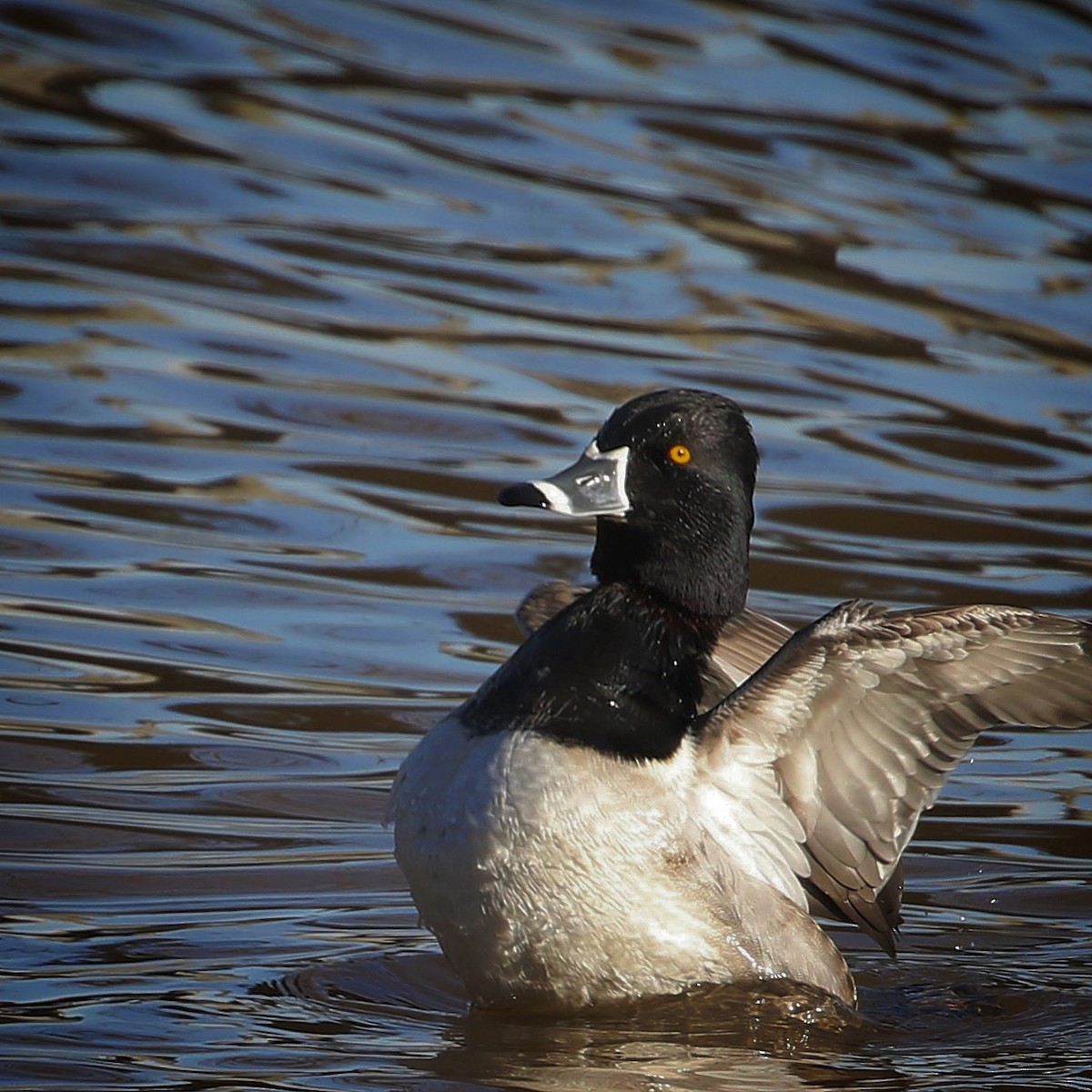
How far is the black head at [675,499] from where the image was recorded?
5.18 meters

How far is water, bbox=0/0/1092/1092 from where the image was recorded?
5039mm

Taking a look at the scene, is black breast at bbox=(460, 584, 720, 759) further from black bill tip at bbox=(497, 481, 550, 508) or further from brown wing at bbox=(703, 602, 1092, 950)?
black bill tip at bbox=(497, 481, 550, 508)

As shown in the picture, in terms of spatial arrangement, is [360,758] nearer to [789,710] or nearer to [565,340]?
[789,710]

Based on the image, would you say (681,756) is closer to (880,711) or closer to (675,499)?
(880,711)

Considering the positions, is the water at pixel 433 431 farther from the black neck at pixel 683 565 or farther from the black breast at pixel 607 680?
the black neck at pixel 683 565

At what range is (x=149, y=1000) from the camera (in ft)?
15.7

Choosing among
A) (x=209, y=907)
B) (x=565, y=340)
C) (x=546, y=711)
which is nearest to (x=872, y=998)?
(x=546, y=711)

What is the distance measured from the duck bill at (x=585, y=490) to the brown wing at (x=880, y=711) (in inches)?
23.0

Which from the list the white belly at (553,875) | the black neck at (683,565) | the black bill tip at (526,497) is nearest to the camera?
the white belly at (553,875)

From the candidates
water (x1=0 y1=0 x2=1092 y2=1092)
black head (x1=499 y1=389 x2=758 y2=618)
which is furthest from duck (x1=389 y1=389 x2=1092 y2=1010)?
water (x1=0 y1=0 x2=1092 y2=1092)

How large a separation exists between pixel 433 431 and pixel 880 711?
5082 millimetres

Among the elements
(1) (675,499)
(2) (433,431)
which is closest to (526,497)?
(1) (675,499)

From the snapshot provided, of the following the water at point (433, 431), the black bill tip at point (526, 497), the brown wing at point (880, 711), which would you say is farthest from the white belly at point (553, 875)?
the black bill tip at point (526, 497)

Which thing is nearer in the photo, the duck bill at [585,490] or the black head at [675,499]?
the duck bill at [585,490]
